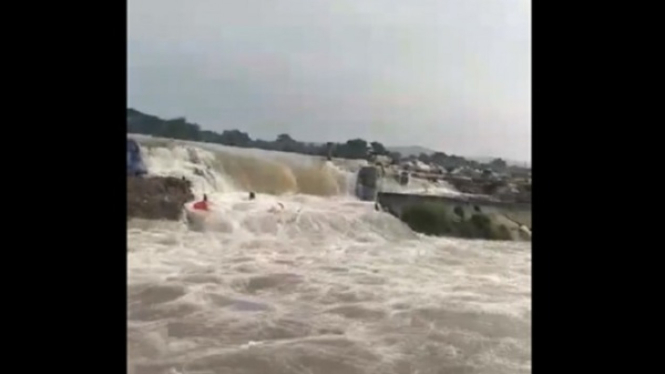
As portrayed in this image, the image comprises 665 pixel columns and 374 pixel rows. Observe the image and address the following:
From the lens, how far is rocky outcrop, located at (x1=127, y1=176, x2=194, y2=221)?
129 cm

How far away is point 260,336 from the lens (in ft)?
4.20

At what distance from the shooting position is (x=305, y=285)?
4.37 ft

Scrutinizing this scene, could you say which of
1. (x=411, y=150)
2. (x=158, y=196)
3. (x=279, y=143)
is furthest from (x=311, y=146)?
(x=158, y=196)

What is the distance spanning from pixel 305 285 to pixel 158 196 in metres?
0.34

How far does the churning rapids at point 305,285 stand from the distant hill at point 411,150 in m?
0.07

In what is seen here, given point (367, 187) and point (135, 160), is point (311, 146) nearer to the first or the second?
point (367, 187)

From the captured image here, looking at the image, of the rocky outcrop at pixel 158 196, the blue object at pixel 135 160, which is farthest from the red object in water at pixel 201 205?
the blue object at pixel 135 160

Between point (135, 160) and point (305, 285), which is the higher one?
point (135, 160)

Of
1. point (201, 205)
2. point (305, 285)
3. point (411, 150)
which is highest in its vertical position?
point (411, 150)

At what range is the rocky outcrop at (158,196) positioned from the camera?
129cm
